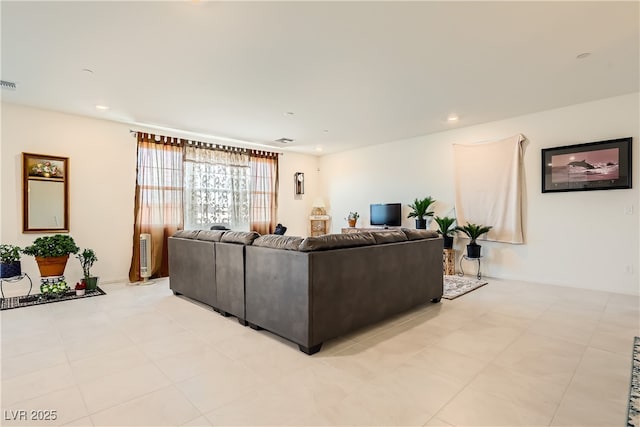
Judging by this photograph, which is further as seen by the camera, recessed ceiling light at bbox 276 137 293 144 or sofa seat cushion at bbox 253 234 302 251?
recessed ceiling light at bbox 276 137 293 144

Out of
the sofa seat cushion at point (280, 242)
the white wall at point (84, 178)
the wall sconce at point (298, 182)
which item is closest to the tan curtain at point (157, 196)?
the white wall at point (84, 178)

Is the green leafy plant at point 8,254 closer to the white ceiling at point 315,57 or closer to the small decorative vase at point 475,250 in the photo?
the white ceiling at point 315,57

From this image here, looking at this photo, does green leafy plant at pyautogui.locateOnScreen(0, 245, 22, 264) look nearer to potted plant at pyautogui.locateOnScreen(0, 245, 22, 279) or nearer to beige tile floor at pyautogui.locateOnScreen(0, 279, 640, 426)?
potted plant at pyautogui.locateOnScreen(0, 245, 22, 279)

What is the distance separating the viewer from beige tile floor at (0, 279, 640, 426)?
5.60ft

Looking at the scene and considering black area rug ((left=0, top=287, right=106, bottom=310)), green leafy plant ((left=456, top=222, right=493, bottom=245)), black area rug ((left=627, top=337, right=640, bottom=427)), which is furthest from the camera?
green leafy plant ((left=456, top=222, right=493, bottom=245))

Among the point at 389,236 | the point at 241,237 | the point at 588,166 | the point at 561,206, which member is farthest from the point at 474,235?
the point at 241,237

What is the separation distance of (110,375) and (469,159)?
18.6 ft

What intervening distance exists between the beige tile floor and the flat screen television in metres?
3.12

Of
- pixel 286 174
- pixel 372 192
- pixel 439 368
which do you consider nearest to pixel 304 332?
pixel 439 368

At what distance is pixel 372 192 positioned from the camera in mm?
7062

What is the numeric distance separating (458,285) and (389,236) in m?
2.15

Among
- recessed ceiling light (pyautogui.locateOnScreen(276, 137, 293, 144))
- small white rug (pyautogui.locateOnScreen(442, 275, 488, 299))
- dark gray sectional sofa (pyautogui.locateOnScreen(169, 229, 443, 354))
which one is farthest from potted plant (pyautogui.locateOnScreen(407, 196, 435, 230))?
recessed ceiling light (pyautogui.locateOnScreen(276, 137, 293, 144))

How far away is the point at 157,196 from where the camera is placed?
5.42 m

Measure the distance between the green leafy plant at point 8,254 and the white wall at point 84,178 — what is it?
0.38 meters
